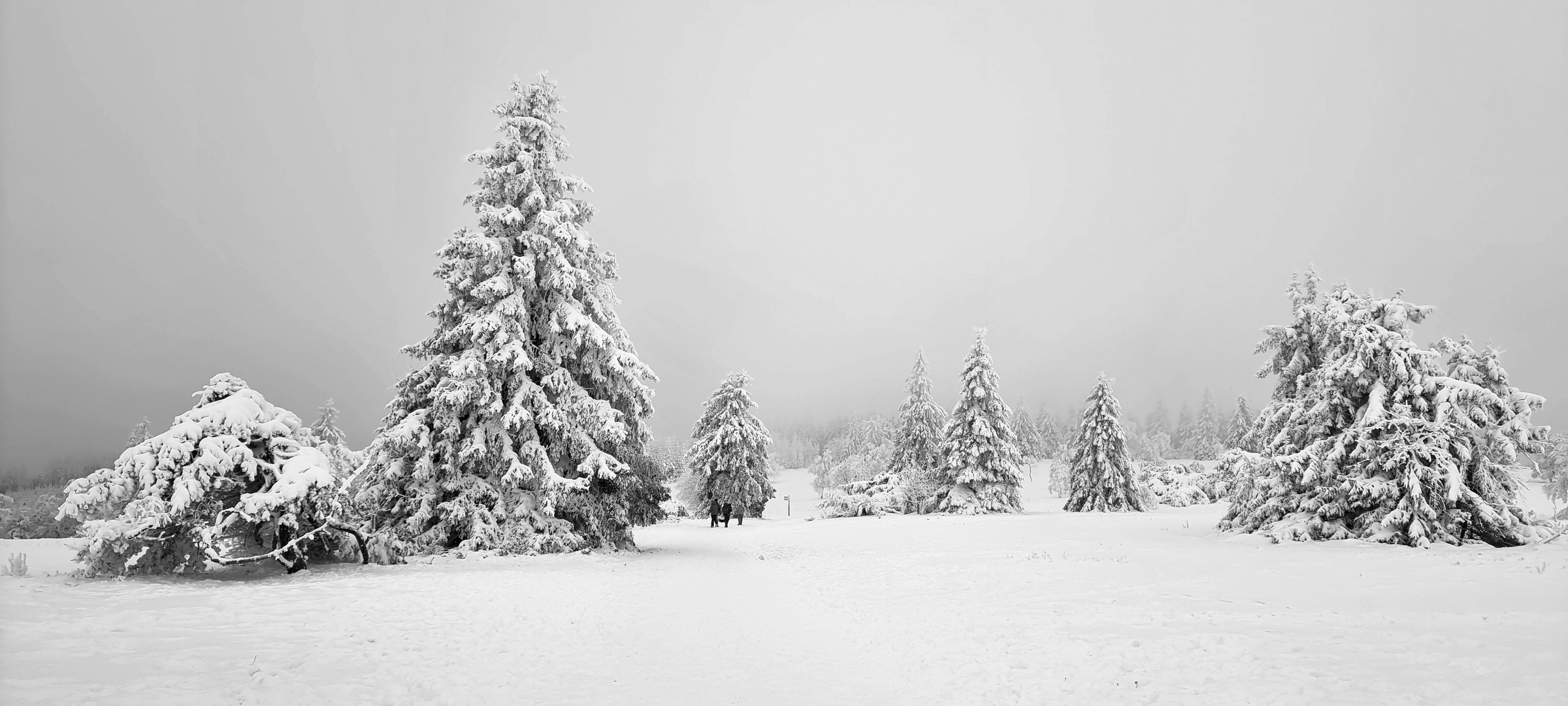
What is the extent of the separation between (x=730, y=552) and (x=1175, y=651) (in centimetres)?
1694

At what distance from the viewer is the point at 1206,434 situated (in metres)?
91.6

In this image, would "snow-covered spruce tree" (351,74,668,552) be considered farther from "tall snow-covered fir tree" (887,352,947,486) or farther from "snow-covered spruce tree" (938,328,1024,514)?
"tall snow-covered fir tree" (887,352,947,486)

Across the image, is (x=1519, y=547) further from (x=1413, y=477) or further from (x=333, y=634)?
(x=333, y=634)

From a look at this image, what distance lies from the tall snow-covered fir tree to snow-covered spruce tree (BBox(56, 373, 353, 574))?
1473 inches

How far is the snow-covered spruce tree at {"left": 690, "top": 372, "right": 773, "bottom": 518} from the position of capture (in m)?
38.8

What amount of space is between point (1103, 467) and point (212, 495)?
144ft

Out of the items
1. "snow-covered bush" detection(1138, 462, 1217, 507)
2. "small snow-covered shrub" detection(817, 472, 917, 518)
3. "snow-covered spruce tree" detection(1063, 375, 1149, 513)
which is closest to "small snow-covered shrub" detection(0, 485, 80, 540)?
"small snow-covered shrub" detection(817, 472, 917, 518)

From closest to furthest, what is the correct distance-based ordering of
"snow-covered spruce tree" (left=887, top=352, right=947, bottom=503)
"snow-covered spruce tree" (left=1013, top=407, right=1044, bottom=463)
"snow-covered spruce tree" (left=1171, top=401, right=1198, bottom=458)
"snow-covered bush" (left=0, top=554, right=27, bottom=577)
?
1. "snow-covered bush" (left=0, top=554, right=27, bottom=577)
2. "snow-covered spruce tree" (left=887, top=352, right=947, bottom=503)
3. "snow-covered spruce tree" (left=1013, top=407, right=1044, bottom=463)
4. "snow-covered spruce tree" (left=1171, top=401, right=1198, bottom=458)

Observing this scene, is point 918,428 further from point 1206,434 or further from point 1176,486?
point 1206,434

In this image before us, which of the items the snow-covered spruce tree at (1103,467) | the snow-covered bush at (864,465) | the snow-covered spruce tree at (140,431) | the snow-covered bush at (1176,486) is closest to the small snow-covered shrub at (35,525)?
the snow-covered spruce tree at (140,431)

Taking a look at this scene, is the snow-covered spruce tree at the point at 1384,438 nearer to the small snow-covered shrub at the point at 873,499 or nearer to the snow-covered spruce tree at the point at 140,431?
the small snow-covered shrub at the point at 873,499

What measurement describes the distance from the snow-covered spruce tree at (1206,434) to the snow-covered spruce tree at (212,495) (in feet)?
319

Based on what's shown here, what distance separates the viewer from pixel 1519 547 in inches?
531

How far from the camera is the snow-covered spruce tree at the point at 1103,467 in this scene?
41.0 metres
